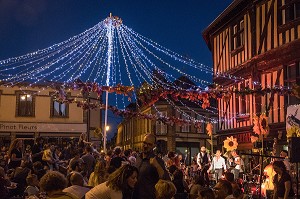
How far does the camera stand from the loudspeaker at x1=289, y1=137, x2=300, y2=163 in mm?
7730

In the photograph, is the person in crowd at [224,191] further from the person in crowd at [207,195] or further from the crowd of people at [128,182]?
the person in crowd at [207,195]

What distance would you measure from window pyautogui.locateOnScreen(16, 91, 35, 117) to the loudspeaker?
27.9m

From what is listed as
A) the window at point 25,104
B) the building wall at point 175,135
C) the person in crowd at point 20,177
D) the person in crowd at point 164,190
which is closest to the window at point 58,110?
the window at point 25,104

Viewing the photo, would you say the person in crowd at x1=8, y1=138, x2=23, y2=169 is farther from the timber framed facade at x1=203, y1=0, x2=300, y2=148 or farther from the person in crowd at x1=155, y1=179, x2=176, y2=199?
the timber framed facade at x1=203, y1=0, x2=300, y2=148

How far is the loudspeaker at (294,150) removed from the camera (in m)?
7.73

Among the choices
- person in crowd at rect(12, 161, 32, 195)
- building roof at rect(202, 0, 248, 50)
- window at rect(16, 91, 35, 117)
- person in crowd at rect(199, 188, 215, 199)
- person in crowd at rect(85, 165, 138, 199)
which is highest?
building roof at rect(202, 0, 248, 50)

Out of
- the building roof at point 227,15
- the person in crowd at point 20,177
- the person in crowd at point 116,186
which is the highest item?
the building roof at point 227,15

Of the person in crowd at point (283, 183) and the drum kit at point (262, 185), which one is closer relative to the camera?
the person in crowd at point (283, 183)


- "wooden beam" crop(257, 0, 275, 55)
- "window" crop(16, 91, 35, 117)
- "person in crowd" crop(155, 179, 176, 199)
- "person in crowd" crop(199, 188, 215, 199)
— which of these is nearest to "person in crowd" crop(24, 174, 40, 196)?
"person in crowd" crop(155, 179, 176, 199)

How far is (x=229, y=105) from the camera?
20.2 meters

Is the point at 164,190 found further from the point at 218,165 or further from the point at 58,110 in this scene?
the point at 58,110

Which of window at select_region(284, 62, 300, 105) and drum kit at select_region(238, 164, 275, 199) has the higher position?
window at select_region(284, 62, 300, 105)

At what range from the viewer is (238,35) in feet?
62.5

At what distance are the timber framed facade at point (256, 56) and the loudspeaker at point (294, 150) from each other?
7.47 meters
